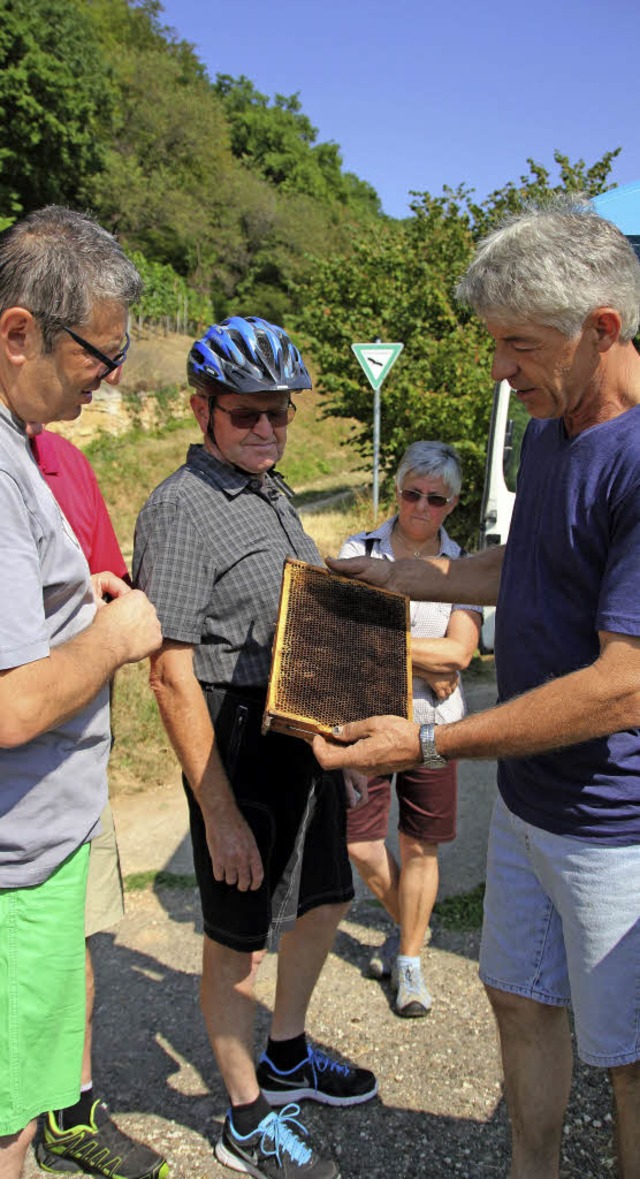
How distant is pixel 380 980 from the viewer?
3361 millimetres

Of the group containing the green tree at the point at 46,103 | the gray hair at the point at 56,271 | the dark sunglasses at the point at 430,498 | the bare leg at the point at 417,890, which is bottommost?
the bare leg at the point at 417,890

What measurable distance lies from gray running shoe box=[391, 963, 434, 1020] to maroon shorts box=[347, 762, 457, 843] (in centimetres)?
49

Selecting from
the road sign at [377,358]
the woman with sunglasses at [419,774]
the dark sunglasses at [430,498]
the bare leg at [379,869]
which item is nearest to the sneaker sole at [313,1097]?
the woman with sunglasses at [419,774]

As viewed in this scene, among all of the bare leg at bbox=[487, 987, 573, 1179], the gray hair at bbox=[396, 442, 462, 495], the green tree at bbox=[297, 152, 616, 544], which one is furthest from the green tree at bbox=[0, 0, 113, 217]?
the bare leg at bbox=[487, 987, 573, 1179]

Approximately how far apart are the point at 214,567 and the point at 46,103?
118 feet

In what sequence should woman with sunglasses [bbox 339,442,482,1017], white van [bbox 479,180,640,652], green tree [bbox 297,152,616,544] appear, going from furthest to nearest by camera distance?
green tree [bbox 297,152,616,544], white van [bbox 479,180,640,652], woman with sunglasses [bbox 339,442,482,1017]

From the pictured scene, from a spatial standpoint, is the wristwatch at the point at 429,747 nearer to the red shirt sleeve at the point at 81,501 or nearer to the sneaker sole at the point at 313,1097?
the red shirt sleeve at the point at 81,501

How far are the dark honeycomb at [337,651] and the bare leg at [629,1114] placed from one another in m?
0.96

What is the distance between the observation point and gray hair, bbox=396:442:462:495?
3.35 metres

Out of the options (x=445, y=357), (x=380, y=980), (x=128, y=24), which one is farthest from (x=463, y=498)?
(x=128, y=24)

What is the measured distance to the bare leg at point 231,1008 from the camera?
2.41 meters

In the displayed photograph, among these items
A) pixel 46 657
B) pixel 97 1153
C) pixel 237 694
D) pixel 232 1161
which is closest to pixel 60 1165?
pixel 97 1153

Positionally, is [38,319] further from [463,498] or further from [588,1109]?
[463,498]

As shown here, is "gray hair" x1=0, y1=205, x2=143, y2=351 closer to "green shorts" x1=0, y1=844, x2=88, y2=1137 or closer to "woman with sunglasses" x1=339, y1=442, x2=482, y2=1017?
"green shorts" x1=0, y1=844, x2=88, y2=1137
